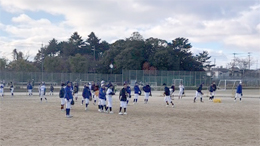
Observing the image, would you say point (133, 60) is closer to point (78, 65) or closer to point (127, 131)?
point (78, 65)

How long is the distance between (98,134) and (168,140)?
101 inches

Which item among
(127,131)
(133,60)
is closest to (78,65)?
(133,60)

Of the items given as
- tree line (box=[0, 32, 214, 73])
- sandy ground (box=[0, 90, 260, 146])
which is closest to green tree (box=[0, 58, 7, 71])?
tree line (box=[0, 32, 214, 73])

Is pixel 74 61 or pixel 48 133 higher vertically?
pixel 74 61

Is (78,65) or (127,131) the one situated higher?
(78,65)

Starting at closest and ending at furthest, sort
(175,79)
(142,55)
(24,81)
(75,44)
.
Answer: (24,81), (175,79), (142,55), (75,44)

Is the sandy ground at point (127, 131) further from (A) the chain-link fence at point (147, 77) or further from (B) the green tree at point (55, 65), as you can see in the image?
(B) the green tree at point (55, 65)

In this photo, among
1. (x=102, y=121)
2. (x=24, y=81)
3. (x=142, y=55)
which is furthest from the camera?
(x=142, y=55)

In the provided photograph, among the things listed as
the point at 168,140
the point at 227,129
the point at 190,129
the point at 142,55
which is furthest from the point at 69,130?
the point at 142,55

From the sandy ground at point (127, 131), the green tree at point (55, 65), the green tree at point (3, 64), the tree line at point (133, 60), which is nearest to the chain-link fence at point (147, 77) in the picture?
the tree line at point (133, 60)

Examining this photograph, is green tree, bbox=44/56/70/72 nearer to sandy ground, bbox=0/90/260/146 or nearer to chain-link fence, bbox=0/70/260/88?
chain-link fence, bbox=0/70/260/88

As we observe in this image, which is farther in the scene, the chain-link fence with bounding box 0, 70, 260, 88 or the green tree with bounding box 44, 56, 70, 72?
the green tree with bounding box 44, 56, 70, 72

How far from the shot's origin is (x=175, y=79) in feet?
201

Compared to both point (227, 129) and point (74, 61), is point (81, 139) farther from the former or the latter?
point (74, 61)
